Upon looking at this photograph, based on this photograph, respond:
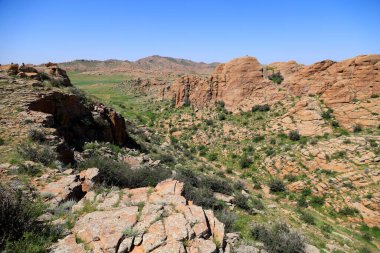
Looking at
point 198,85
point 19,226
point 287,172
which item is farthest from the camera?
point 198,85

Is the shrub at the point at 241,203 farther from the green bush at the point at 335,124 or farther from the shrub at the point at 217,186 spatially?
the green bush at the point at 335,124

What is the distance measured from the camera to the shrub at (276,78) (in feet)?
104

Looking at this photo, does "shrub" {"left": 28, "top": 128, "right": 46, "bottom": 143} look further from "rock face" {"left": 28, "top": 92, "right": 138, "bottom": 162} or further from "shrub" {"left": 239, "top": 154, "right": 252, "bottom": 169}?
"shrub" {"left": 239, "top": 154, "right": 252, "bottom": 169}

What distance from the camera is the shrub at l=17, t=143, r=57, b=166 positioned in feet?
33.5

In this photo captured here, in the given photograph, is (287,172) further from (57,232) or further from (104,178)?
(57,232)

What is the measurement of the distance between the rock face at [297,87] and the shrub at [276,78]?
21.6 inches

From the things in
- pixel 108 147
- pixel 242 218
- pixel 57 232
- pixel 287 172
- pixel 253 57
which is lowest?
pixel 287 172

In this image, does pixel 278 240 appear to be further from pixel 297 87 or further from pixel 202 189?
pixel 297 87

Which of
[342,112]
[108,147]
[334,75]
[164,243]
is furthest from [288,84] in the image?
[164,243]

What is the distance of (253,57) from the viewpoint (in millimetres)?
33594

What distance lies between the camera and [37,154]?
10336 mm

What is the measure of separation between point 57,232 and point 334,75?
29.6 metres

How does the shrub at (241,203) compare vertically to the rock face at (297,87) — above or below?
below

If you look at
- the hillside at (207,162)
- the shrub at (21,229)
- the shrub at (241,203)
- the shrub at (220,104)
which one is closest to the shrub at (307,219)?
the hillside at (207,162)
